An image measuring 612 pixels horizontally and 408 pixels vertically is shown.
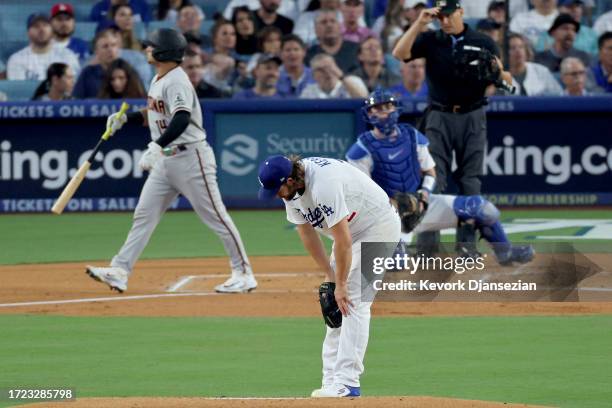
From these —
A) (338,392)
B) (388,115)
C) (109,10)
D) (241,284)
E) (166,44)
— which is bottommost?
(338,392)

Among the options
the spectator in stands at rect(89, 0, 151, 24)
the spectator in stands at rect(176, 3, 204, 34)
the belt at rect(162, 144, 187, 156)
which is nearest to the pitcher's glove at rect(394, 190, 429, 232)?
the belt at rect(162, 144, 187, 156)

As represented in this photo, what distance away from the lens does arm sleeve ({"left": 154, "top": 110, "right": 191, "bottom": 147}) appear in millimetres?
11031

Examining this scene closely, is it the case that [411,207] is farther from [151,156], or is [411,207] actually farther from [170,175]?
[151,156]

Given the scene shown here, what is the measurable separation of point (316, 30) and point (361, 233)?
11055 mm

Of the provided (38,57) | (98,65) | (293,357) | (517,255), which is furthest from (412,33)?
(38,57)

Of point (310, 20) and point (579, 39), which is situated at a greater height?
point (310, 20)

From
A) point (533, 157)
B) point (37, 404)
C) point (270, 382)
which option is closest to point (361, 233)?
point (270, 382)

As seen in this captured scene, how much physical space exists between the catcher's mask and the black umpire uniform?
0.84m

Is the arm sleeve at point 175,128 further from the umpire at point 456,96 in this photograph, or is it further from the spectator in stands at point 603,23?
the spectator in stands at point 603,23

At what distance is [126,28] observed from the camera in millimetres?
18406

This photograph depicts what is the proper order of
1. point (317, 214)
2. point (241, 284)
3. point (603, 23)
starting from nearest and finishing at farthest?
point (317, 214) < point (241, 284) < point (603, 23)

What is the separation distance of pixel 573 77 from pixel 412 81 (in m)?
2.06

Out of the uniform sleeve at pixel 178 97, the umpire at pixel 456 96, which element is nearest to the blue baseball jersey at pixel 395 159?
the umpire at pixel 456 96

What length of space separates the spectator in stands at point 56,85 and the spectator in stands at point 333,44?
3.14 metres
